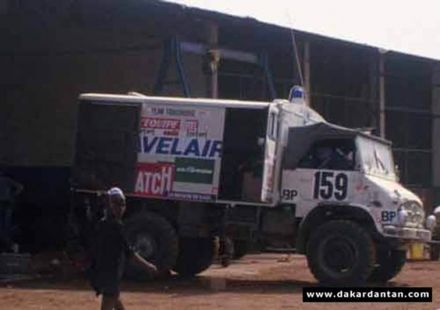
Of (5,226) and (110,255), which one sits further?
(5,226)

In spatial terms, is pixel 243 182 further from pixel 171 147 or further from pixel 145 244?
pixel 145 244

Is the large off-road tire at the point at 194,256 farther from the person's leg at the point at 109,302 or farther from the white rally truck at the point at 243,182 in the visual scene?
the person's leg at the point at 109,302

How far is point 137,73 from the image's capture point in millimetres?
25984

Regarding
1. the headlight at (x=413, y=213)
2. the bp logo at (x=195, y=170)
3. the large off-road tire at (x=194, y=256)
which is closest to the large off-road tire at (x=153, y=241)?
the bp logo at (x=195, y=170)

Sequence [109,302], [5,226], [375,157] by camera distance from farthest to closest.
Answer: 1. [5,226]
2. [375,157]
3. [109,302]

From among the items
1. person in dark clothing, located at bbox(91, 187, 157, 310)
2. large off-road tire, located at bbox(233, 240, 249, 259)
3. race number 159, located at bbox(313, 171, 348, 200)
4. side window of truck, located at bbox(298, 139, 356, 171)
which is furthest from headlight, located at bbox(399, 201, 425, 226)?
person in dark clothing, located at bbox(91, 187, 157, 310)

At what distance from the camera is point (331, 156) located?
16172 millimetres

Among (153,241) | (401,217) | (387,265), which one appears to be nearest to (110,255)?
(153,241)

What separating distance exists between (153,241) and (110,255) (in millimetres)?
6868

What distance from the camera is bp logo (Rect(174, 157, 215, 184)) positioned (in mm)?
16078

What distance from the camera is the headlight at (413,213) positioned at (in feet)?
Answer: 52.7

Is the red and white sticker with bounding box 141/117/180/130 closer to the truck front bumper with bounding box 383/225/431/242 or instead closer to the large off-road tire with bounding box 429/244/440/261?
the truck front bumper with bounding box 383/225/431/242

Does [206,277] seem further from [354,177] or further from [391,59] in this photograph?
[391,59]

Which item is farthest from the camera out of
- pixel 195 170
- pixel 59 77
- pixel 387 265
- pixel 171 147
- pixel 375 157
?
pixel 59 77
